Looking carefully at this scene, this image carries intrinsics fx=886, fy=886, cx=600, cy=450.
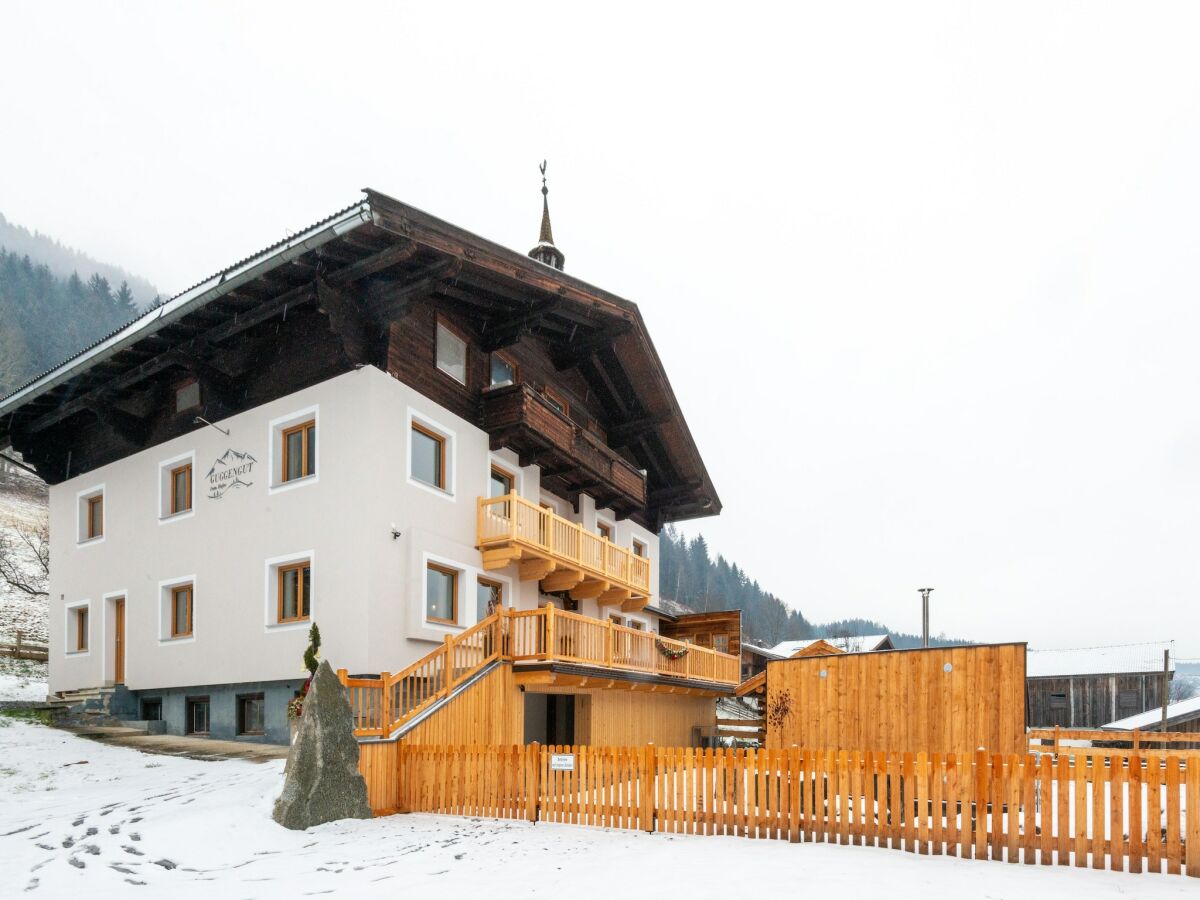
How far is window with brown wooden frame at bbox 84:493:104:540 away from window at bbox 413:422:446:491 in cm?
995

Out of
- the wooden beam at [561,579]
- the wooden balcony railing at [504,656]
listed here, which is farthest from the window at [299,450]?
the wooden beam at [561,579]

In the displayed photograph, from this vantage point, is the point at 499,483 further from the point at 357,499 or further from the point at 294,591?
the point at 294,591

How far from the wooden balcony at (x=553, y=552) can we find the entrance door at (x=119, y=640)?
30.5 ft

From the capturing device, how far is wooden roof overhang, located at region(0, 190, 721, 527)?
15.9 metres

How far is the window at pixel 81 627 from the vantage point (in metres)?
22.4

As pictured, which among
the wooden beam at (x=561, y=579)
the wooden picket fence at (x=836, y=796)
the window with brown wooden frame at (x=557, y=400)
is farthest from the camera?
the window with brown wooden frame at (x=557, y=400)

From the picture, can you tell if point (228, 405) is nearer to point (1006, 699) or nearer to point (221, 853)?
point (221, 853)

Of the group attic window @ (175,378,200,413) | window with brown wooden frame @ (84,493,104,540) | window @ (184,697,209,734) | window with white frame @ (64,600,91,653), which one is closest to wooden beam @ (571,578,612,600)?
window @ (184,697,209,734)

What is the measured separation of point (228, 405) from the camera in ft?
64.0

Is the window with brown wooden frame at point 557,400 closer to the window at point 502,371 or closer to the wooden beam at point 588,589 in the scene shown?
the window at point 502,371

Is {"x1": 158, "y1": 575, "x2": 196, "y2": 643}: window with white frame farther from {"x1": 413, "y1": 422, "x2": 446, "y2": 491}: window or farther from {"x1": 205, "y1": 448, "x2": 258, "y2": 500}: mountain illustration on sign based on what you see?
{"x1": 413, "y1": 422, "x2": 446, "y2": 491}: window

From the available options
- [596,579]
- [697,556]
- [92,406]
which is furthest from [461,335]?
[697,556]

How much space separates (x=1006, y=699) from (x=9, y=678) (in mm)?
27913

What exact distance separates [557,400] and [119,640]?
12.3 m
